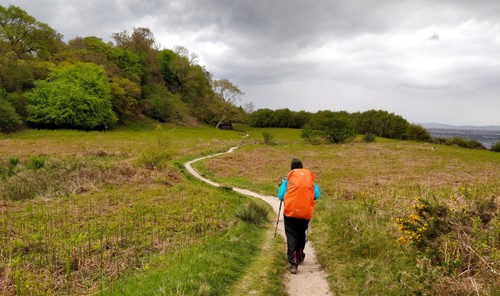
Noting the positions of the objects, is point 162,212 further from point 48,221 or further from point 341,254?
point 341,254

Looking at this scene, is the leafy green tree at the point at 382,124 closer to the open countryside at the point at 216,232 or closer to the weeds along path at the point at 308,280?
the open countryside at the point at 216,232

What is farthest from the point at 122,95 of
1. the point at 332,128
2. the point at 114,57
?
the point at 332,128

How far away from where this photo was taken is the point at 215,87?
96688 mm

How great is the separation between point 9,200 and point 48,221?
5.27 m

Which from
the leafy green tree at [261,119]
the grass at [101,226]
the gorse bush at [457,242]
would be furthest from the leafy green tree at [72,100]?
the gorse bush at [457,242]

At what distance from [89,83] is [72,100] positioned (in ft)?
17.8

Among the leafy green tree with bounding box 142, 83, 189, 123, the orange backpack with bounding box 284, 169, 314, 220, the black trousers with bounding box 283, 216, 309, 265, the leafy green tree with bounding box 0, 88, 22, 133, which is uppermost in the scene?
the leafy green tree with bounding box 142, 83, 189, 123

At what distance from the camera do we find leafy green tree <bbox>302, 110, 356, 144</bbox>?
6706cm

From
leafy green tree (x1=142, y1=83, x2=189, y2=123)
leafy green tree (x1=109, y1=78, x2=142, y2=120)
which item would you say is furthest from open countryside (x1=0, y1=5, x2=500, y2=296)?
leafy green tree (x1=142, y1=83, x2=189, y2=123)

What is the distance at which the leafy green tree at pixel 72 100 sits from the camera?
56.7 metres

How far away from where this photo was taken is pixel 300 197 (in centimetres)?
781

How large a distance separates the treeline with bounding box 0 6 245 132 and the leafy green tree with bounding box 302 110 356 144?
34.8m

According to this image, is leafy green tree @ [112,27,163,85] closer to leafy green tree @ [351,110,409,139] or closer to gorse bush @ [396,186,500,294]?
leafy green tree @ [351,110,409,139]

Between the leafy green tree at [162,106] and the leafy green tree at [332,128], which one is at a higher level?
the leafy green tree at [162,106]
